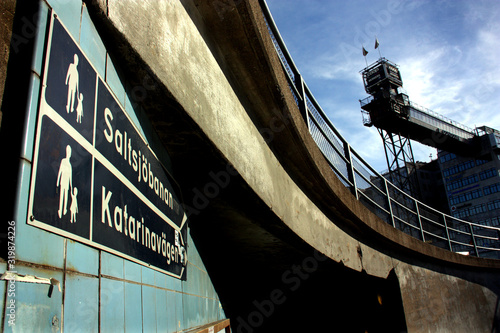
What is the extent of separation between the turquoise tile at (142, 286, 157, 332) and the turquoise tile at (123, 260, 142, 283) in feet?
0.41

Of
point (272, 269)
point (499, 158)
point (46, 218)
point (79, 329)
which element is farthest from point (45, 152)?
point (499, 158)

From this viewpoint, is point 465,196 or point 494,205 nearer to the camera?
point 494,205

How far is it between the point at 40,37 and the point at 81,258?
34.7 inches

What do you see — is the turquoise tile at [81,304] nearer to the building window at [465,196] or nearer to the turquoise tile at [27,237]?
the turquoise tile at [27,237]

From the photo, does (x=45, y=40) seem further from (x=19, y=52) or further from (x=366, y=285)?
(x=366, y=285)

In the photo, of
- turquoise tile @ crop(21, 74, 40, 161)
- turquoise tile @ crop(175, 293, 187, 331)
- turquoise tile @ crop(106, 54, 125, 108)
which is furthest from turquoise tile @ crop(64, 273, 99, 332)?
turquoise tile @ crop(175, 293, 187, 331)

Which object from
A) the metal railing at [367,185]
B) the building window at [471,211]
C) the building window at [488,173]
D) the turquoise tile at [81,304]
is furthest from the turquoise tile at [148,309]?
the building window at [471,211]

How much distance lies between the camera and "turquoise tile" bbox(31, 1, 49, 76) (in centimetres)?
132

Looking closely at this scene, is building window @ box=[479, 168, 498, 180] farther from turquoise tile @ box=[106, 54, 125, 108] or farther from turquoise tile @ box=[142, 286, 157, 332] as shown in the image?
turquoise tile @ box=[106, 54, 125, 108]

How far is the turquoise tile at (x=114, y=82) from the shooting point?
77.0 inches

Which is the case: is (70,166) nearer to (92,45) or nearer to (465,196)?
(92,45)

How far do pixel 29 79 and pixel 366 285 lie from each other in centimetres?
676

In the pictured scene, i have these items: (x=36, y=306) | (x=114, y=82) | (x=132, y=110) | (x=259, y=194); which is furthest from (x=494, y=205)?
(x=36, y=306)

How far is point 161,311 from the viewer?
2578 millimetres
